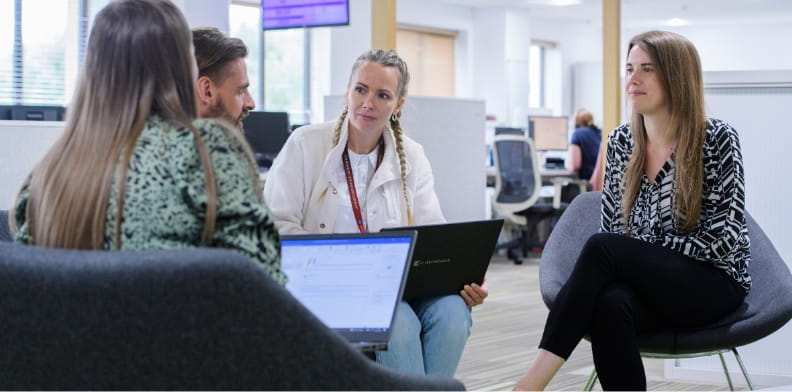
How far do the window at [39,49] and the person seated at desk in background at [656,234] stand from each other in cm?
670

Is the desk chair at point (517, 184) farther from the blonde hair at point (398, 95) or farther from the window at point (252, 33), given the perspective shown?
the blonde hair at point (398, 95)

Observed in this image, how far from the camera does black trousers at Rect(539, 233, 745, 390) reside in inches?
103

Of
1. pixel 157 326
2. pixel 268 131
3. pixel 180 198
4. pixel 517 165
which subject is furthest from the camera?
pixel 517 165

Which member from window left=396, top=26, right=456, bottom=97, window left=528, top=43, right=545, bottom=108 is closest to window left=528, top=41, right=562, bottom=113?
window left=528, top=43, right=545, bottom=108

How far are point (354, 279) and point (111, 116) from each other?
58cm

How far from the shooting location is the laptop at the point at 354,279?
177cm

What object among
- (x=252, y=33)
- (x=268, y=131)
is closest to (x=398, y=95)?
(x=268, y=131)

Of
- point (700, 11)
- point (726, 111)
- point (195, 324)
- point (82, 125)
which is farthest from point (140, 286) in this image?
point (700, 11)

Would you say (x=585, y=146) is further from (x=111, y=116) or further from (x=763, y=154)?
(x=111, y=116)

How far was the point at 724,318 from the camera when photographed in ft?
9.07

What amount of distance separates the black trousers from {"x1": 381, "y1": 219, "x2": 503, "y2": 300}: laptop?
0.32 metres

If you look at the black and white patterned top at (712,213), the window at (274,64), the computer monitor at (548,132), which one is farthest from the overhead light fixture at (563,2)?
the black and white patterned top at (712,213)

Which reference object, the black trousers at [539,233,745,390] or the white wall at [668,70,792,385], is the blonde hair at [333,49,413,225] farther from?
the white wall at [668,70,792,385]

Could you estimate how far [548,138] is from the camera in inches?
447
